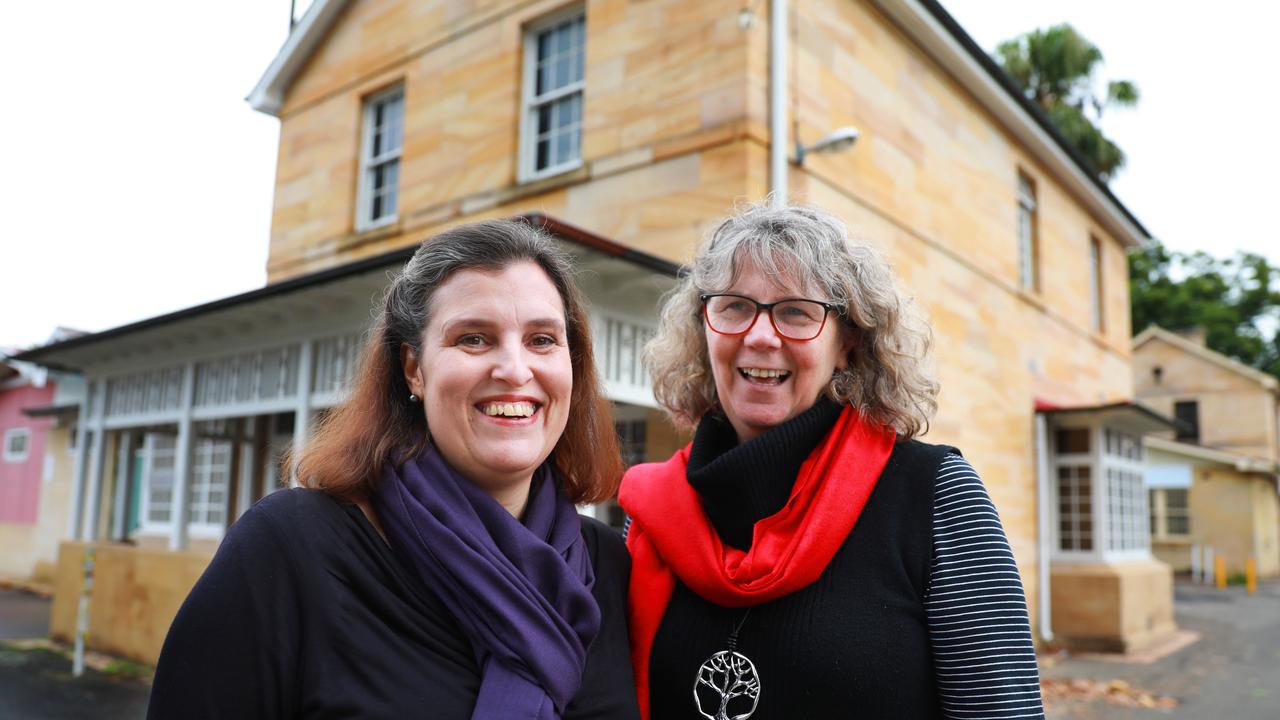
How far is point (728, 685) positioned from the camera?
2.00m

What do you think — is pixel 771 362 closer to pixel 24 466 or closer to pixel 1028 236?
pixel 1028 236

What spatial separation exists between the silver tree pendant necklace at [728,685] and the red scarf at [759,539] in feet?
0.36

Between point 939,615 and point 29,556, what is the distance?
22.1m

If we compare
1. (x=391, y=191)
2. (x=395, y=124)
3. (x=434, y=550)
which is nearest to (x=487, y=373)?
(x=434, y=550)

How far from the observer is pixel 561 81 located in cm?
980

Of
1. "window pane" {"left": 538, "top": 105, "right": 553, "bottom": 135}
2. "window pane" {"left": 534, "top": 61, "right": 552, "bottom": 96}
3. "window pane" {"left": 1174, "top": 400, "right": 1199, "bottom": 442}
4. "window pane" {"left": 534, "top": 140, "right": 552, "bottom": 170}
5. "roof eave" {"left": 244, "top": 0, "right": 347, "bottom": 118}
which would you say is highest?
"roof eave" {"left": 244, "top": 0, "right": 347, "bottom": 118}

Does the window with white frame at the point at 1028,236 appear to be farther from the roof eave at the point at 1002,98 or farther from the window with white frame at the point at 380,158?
the window with white frame at the point at 380,158

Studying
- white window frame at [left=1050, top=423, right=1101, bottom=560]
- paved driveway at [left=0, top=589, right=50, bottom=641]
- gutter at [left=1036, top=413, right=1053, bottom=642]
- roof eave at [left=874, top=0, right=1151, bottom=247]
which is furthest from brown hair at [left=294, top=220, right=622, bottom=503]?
white window frame at [left=1050, top=423, right=1101, bottom=560]

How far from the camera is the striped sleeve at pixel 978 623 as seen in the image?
1.85m

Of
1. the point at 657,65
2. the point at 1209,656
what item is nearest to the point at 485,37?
the point at 657,65

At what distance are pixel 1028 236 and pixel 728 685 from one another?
13562 mm

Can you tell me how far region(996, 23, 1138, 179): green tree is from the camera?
24406 millimetres

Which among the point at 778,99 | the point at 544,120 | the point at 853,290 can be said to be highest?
the point at 544,120

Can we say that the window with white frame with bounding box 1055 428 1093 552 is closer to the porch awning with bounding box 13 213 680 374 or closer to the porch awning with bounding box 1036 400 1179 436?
the porch awning with bounding box 1036 400 1179 436
